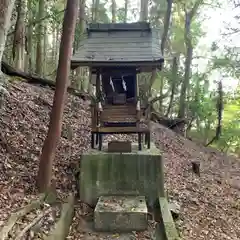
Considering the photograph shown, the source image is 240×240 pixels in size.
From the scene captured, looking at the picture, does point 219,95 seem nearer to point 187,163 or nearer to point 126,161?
point 187,163

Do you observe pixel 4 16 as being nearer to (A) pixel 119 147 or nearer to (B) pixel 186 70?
(A) pixel 119 147

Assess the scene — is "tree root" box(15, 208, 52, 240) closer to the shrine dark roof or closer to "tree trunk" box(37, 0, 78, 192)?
"tree trunk" box(37, 0, 78, 192)

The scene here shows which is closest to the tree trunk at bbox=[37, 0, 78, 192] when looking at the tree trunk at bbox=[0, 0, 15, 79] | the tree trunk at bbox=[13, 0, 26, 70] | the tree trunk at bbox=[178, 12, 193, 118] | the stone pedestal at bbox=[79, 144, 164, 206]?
the stone pedestal at bbox=[79, 144, 164, 206]

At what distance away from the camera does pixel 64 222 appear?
613cm

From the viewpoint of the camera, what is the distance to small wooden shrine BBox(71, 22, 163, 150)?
7570 millimetres

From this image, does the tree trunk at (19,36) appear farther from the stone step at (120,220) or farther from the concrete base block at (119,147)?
the stone step at (120,220)

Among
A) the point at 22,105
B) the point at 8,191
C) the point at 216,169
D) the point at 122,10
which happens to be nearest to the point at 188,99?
the point at 216,169

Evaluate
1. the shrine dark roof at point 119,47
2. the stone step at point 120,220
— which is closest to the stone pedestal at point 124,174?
the stone step at point 120,220

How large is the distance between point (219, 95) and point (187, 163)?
8.31 metres

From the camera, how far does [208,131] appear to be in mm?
22828

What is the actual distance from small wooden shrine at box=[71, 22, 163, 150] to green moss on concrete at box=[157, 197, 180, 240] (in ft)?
5.70

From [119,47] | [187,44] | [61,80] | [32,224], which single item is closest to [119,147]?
[61,80]

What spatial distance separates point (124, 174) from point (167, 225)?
170 cm

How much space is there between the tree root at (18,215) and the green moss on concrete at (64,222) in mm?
468
